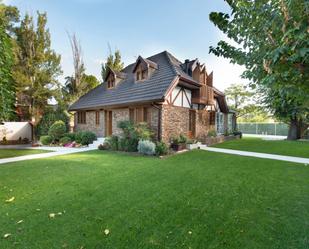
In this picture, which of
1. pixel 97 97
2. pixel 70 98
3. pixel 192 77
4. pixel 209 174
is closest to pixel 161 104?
pixel 192 77

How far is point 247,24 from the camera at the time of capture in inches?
98.0

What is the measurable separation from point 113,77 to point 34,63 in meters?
8.58

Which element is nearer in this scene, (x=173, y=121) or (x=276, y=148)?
(x=173, y=121)

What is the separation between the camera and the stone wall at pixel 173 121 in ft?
35.1

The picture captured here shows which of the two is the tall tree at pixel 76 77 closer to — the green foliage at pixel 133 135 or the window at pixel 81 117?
the window at pixel 81 117

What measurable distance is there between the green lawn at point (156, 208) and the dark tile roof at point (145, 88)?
18.7ft

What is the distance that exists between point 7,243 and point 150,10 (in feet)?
43.2

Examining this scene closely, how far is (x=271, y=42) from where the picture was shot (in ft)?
7.07

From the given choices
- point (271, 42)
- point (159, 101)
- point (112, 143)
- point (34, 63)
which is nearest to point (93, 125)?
point (112, 143)

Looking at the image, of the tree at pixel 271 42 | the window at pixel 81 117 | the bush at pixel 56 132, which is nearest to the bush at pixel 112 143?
the bush at pixel 56 132

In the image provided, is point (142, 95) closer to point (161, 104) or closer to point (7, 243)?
point (161, 104)

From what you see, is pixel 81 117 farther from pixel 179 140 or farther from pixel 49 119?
pixel 179 140

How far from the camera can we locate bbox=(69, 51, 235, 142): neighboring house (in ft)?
35.5

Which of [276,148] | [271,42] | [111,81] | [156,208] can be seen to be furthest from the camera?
[111,81]
